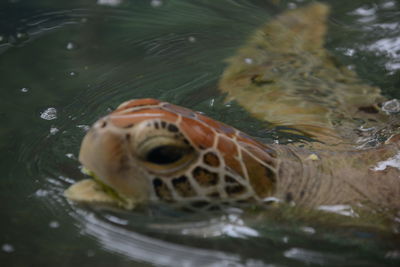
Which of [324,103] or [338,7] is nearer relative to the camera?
[324,103]

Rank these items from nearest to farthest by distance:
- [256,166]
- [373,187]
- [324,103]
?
[256,166]
[373,187]
[324,103]

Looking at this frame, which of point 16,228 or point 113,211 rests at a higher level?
point 113,211

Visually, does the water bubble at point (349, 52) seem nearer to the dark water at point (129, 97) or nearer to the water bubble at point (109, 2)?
the dark water at point (129, 97)

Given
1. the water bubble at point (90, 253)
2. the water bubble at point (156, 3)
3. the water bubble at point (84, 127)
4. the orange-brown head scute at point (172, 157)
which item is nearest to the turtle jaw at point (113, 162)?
the orange-brown head scute at point (172, 157)

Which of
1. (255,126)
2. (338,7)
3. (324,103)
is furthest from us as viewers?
(338,7)

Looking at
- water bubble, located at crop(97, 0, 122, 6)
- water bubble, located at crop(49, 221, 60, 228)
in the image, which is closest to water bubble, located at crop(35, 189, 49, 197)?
water bubble, located at crop(49, 221, 60, 228)

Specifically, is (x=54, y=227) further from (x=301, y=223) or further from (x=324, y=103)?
(x=324, y=103)

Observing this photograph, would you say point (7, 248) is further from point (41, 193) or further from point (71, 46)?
point (71, 46)

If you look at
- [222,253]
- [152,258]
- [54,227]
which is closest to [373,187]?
[222,253]
